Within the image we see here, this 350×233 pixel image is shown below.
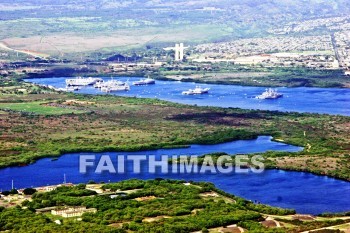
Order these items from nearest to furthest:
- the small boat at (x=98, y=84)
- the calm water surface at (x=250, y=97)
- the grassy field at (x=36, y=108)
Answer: the grassy field at (x=36, y=108) → the calm water surface at (x=250, y=97) → the small boat at (x=98, y=84)

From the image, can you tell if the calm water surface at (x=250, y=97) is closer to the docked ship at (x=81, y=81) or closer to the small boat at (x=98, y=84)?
the small boat at (x=98, y=84)

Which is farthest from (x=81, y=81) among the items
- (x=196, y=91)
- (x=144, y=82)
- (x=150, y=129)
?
(x=150, y=129)

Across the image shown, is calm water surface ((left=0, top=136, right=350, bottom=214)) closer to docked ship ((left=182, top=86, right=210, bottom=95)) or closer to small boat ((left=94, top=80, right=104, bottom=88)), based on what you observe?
docked ship ((left=182, top=86, right=210, bottom=95))

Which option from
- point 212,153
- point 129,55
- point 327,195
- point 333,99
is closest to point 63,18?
point 129,55

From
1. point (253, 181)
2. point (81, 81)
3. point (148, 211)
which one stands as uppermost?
point (81, 81)

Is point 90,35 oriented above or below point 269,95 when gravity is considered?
above

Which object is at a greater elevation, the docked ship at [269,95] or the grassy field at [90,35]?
the grassy field at [90,35]

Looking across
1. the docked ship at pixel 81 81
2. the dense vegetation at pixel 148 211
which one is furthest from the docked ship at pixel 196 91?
the dense vegetation at pixel 148 211

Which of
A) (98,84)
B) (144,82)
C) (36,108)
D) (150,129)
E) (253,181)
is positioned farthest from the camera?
(144,82)

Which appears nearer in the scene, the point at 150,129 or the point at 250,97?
the point at 150,129

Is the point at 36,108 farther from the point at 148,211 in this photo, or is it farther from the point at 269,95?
the point at 148,211
